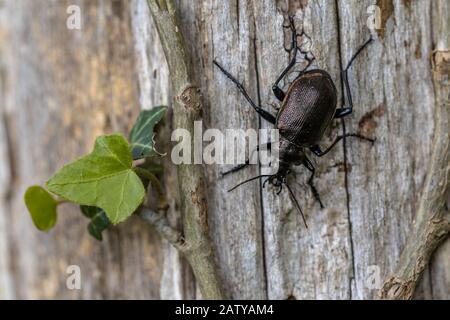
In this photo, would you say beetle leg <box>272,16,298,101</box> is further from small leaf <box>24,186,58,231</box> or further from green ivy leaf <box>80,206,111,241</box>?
small leaf <box>24,186,58,231</box>

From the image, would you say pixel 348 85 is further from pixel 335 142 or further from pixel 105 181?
pixel 105 181

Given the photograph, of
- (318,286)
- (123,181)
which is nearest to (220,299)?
(318,286)

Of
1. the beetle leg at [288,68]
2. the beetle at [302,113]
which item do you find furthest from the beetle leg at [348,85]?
the beetle leg at [288,68]

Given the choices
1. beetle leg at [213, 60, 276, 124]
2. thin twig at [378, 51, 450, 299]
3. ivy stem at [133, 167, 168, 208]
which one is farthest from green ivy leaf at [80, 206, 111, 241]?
thin twig at [378, 51, 450, 299]

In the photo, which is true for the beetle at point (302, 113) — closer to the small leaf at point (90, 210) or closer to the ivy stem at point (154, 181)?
Result: the ivy stem at point (154, 181)

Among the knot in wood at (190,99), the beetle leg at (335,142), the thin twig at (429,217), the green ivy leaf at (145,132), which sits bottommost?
the thin twig at (429,217)

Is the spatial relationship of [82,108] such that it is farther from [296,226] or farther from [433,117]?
[433,117]
